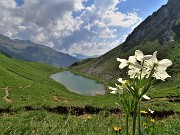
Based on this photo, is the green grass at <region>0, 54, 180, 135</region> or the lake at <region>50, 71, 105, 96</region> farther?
the lake at <region>50, 71, 105, 96</region>

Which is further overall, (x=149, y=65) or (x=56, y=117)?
(x=56, y=117)

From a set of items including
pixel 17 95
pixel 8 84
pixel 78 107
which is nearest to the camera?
pixel 78 107

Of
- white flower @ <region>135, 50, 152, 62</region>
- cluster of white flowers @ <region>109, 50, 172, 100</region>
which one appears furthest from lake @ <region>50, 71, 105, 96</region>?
white flower @ <region>135, 50, 152, 62</region>

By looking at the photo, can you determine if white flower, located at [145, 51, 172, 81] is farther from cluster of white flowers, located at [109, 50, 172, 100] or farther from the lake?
the lake

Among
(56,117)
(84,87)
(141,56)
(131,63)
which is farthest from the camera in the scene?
(84,87)

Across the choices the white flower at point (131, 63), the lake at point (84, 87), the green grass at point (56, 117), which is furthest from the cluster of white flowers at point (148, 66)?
the lake at point (84, 87)

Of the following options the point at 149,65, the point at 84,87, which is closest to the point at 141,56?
the point at 149,65

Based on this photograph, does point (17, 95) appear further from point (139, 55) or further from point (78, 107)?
point (139, 55)

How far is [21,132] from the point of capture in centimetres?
625

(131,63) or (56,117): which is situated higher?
(131,63)

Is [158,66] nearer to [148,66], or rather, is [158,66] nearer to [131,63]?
[148,66]

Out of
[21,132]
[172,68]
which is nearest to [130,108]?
[21,132]

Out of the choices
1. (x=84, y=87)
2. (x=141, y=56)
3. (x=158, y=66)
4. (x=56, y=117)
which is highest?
(x=84, y=87)

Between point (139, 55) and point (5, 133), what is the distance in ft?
10.1
